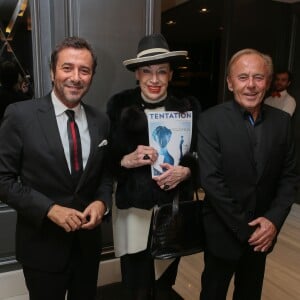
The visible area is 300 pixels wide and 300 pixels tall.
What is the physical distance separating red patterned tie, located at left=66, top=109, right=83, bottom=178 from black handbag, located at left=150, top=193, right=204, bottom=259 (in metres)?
0.45

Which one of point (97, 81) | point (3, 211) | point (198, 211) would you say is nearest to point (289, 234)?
point (198, 211)

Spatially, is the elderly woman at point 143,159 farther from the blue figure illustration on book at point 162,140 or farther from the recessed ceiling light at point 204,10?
the recessed ceiling light at point 204,10

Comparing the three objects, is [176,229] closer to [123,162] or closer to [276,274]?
[123,162]

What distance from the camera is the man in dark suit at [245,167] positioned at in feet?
4.96

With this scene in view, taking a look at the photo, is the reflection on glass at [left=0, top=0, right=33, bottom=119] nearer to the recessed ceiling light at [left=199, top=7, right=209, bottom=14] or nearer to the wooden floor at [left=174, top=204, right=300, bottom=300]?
the wooden floor at [left=174, top=204, right=300, bottom=300]

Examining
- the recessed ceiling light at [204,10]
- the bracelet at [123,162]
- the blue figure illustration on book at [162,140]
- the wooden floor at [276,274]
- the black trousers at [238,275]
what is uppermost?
the recessed ceiling light at [204,10]

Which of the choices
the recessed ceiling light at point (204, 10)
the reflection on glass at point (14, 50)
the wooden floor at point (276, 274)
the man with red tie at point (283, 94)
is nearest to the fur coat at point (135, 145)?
the reflection on glass at point (14, 50)

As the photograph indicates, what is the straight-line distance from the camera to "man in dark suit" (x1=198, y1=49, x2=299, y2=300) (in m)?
1.51

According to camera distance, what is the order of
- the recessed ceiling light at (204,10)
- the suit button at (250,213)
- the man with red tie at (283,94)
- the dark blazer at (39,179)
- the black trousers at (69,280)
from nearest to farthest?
the dark blazer at (39,179), the black trousers at (69,280), the suit button at (250,213), the man with red tie at (283,94), the recessed ceiling light at (204,10)

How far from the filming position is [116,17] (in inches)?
92.3

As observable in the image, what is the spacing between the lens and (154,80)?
1643 mm

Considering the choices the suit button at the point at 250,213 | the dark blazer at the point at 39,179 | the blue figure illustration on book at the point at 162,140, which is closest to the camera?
the dark blazer at the point at 39,179

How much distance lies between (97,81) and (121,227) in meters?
1.10

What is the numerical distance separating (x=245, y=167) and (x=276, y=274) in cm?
171
